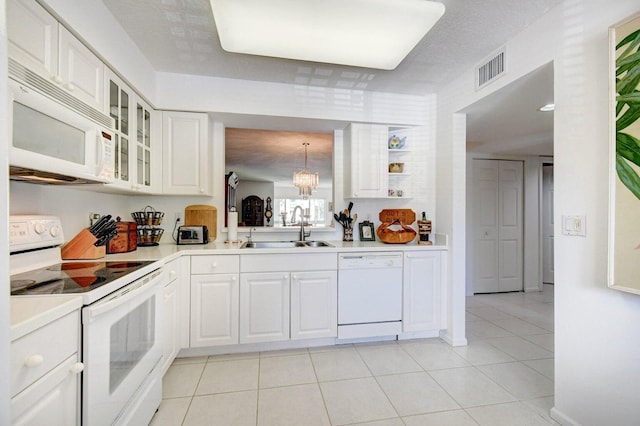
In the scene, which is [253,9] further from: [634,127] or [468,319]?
[468,319]

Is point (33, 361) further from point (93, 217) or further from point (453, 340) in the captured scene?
point (453, 340)

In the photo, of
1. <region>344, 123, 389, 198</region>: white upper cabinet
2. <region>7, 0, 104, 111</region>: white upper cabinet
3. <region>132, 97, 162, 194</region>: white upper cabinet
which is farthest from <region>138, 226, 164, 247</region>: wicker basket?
<region>344, 123, 389, 198</region>: white upper cabinet

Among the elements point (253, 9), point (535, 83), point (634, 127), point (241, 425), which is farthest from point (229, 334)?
point (535, 83)

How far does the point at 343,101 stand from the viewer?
268 cm

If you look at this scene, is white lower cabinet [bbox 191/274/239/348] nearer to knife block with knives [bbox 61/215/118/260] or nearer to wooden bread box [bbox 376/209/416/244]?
knife block with knives [bbox 61/215/118/260]

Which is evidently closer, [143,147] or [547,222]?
[143,147]

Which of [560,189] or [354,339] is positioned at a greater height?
[560,189]

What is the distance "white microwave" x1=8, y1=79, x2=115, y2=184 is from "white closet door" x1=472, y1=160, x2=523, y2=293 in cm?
437

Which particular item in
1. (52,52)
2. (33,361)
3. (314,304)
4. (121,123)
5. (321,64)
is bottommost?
(314,304)

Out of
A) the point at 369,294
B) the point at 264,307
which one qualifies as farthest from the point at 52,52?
the point at 369,294

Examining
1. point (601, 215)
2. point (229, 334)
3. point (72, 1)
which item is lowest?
point (229, 334)

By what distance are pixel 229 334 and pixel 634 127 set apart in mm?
2670

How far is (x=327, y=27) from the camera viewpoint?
5.13 feet

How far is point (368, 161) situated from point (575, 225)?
166 centimetres
